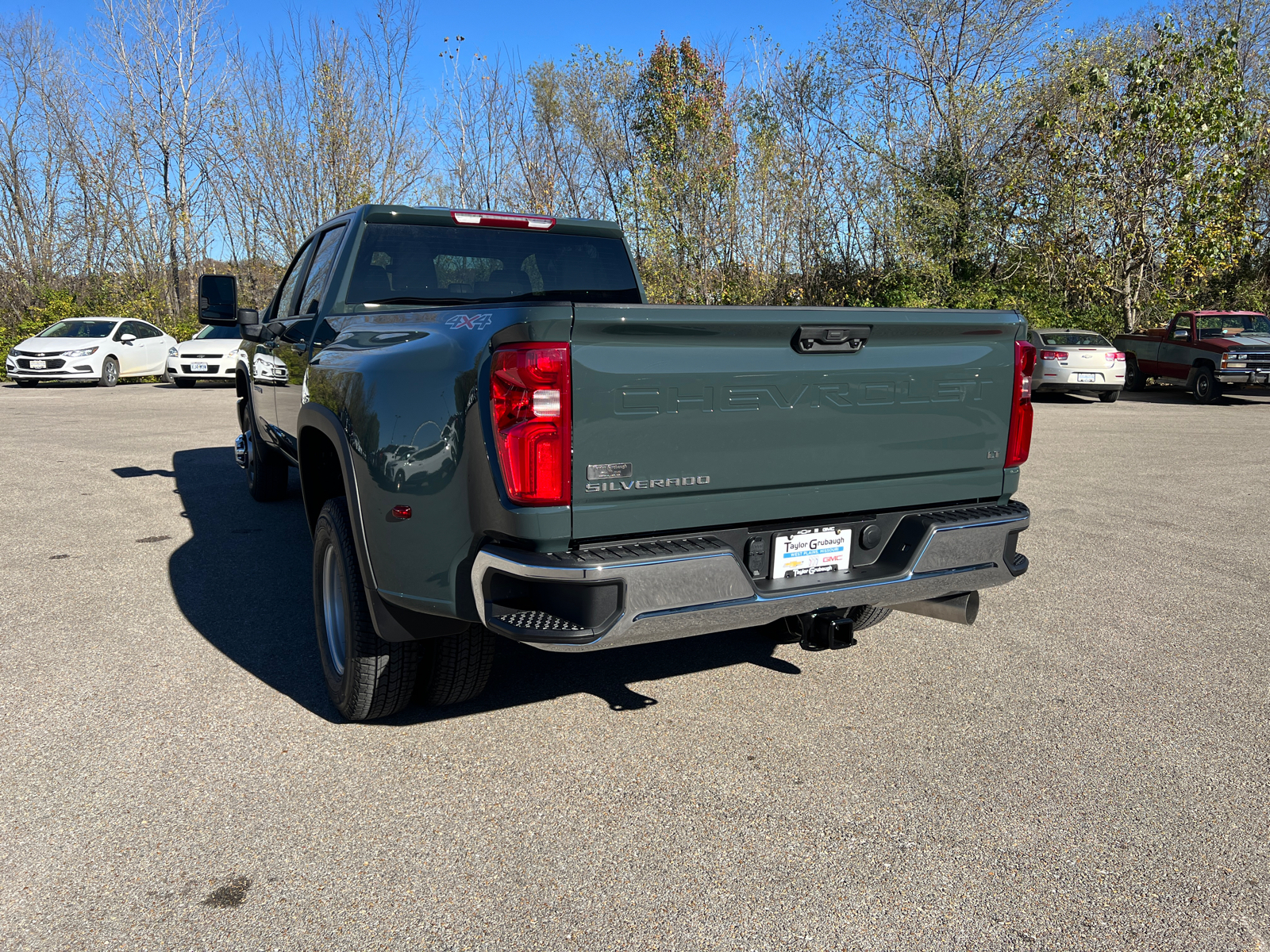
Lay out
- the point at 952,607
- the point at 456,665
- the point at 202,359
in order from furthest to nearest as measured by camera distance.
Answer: the point at 202,359 < the point at 952,607 < the point at 456,665

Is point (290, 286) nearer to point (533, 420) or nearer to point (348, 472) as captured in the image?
point (348, 472)

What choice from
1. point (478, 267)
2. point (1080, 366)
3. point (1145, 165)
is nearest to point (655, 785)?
point (478, 267)

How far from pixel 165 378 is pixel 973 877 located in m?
24.2

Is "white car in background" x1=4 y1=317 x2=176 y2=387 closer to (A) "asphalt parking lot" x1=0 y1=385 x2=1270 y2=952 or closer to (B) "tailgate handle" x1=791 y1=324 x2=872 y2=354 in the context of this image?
(A) "asphalt parking lot" x1=0 y1=385 x2=1270 y2=952

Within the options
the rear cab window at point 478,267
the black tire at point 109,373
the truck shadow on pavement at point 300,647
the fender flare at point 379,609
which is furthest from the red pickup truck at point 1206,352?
the black tire at point 109,373

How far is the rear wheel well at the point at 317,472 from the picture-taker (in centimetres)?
398

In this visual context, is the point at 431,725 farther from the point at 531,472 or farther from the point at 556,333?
the point at 556,333

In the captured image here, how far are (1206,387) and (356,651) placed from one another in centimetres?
1988

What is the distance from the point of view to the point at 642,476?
2730 millimetres

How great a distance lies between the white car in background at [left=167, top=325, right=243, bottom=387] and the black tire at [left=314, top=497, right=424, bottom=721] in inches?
712

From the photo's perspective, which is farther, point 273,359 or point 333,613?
point 273,359

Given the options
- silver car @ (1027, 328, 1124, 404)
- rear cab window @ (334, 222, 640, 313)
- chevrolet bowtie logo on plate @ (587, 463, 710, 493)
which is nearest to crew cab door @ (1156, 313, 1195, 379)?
silver car @ (1027, 328, 1124, 404)

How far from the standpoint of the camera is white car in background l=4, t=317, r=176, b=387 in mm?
20109

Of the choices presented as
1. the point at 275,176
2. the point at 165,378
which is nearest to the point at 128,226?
the point at 275,176
